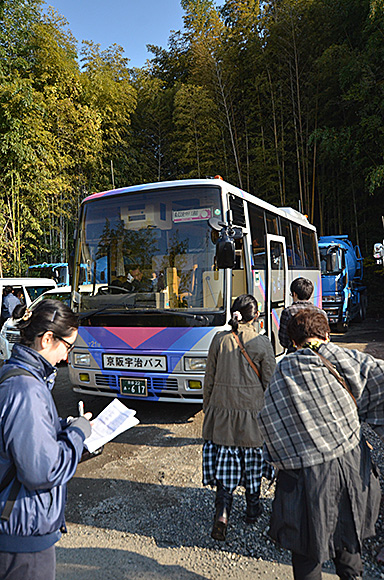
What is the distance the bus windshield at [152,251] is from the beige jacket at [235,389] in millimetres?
1531

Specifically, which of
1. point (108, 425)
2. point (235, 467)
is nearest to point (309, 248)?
point (235, 467)

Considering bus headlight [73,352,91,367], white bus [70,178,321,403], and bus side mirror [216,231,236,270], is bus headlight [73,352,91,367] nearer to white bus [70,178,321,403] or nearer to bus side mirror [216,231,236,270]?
white bus [70,178,321,403]

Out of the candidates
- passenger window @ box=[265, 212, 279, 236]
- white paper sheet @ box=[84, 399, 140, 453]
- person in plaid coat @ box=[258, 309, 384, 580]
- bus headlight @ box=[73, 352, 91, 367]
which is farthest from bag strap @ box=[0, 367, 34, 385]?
passenger window @ box=[265, 212, 279, 236]

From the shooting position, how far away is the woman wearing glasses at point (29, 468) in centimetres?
137

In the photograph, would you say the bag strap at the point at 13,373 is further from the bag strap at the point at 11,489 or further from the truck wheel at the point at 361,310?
the truck wheel at the point at 361,310

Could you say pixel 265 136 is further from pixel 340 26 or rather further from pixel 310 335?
pixel 310 335

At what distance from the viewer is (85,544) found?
2760mm

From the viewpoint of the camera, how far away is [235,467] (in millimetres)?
2844

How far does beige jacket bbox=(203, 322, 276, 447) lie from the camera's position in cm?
287

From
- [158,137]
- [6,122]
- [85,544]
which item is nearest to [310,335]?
[85,544]

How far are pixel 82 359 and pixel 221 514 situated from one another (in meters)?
2.82

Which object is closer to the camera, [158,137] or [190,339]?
[190,339]

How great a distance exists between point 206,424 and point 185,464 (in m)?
1.18

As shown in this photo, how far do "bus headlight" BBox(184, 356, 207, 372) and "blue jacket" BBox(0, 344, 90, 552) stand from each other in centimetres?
302
